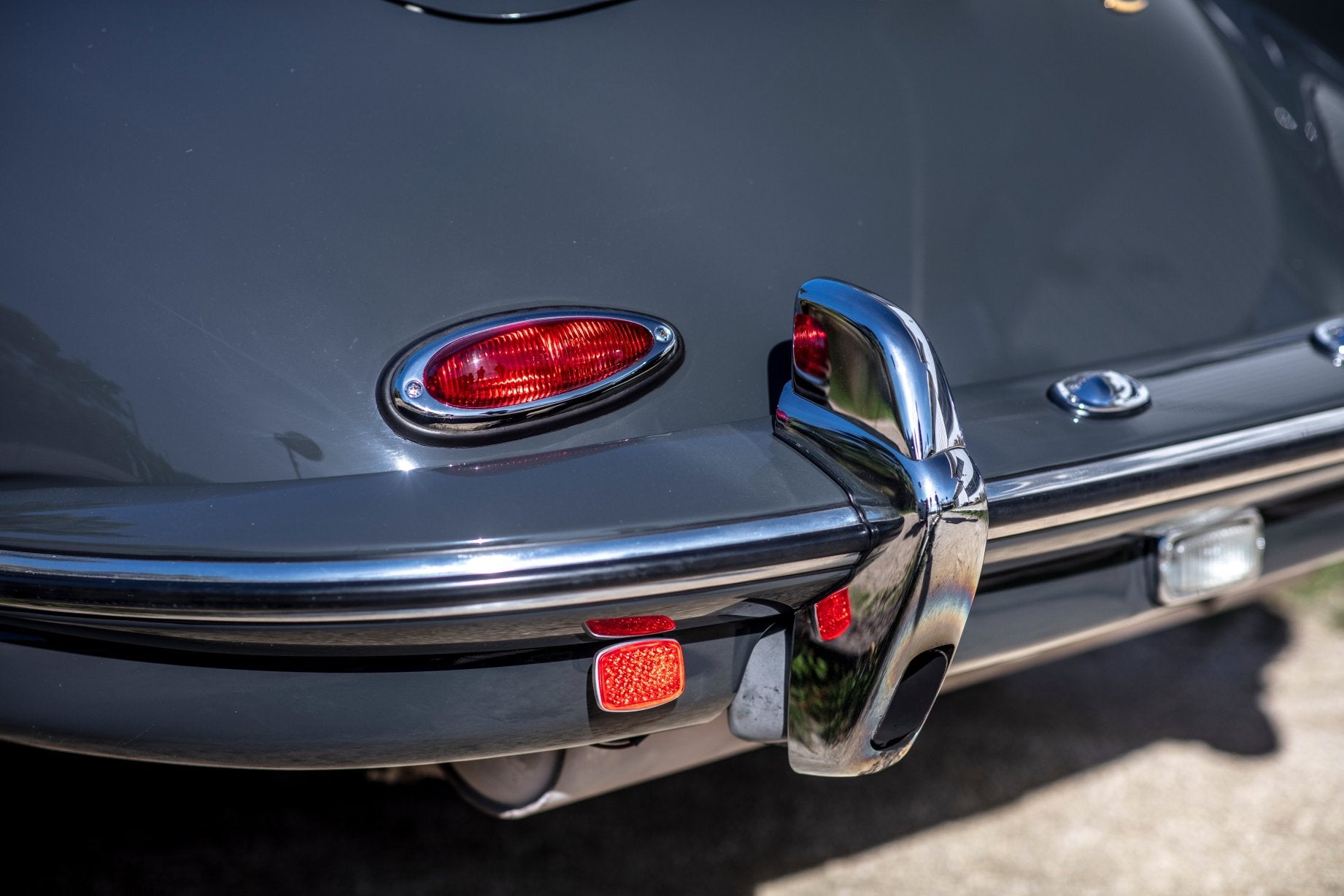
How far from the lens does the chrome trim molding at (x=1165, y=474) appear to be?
148 centimetres

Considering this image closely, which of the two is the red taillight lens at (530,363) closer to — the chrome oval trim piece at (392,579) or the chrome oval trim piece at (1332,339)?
the chrome oval trim piece at (392,579)

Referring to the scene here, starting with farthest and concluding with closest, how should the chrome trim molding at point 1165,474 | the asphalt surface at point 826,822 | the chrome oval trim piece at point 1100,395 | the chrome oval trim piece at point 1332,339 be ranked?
the asphalt surface at point 826,822 < the chrome oval trim piece at point 1332,339 < the chrome oval trim piece at point 1100,395 < the chrome trim molding at point 1165,474

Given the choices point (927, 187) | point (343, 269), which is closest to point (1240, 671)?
point (927, 187)

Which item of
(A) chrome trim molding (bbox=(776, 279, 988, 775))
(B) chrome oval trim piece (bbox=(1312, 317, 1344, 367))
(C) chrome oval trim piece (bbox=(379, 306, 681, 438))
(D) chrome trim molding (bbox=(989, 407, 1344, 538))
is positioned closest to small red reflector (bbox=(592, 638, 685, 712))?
(A) chrome trim molding (bbox=(776, 279, 988, 775))

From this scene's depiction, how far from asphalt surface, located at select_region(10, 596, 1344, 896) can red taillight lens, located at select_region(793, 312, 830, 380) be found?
3.39 feet

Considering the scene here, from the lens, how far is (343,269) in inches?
54.8

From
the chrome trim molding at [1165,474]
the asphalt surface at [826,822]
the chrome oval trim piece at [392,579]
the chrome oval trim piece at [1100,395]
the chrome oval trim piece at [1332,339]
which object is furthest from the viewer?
the asphalt surface at [826,822]

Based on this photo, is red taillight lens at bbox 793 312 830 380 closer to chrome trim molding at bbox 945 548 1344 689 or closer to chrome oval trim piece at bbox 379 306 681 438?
chrome oval trim piece at bbox 379 306 681 438

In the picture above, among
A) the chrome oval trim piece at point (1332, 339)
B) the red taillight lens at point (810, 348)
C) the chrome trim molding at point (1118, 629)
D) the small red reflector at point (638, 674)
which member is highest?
the red taillight lens at point (810, 348)

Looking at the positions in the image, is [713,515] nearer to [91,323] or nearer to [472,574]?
[472,574]

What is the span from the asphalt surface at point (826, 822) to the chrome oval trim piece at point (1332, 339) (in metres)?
0.89

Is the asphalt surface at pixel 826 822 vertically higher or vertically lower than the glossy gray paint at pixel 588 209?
lower

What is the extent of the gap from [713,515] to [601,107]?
2.02ft

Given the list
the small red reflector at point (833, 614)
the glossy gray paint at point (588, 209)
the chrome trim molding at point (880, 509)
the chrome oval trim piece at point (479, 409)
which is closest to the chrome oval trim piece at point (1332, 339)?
the glossy gray paint at point (588, 209)
